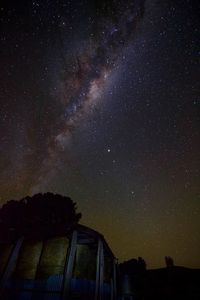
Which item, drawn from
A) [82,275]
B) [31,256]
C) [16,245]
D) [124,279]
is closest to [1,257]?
[31,256]

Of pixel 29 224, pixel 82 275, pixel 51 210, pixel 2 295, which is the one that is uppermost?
pixel 51 210

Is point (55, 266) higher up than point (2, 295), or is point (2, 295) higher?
point (55, 266)

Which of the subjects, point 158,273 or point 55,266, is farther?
point 158,273

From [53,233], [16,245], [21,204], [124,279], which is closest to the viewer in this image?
[16,245]

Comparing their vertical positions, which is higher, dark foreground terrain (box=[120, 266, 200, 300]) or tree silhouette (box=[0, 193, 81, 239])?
tree silhouette (box=[0, 193, 81, 239])

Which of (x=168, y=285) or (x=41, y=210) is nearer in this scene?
(x=168, y=285)

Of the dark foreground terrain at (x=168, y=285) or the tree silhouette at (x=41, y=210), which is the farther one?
the tree silhouette at (x=41, y=210)

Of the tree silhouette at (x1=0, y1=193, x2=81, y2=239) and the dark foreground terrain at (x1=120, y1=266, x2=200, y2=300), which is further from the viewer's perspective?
the tree silhouette at (x1=0, y1=193, x2=81, y2=239)

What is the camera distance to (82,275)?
17125 millimetres

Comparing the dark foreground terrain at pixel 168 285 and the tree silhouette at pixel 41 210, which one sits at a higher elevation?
the tree silhouette at pixel 41 210

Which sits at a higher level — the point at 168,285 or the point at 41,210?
the point at 41,210

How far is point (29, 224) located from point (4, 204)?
28.7 ft

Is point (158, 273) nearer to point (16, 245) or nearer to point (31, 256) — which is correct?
point (31, 256)

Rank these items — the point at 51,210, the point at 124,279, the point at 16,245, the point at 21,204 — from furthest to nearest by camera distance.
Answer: the point at 21,204 < the point at 51,210 < the point at 124,279 < the point at 16,245
